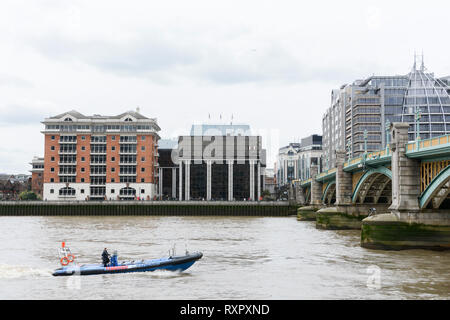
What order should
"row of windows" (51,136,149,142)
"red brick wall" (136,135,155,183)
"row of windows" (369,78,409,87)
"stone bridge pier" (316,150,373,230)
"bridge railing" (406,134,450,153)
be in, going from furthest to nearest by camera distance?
"row of windows" (369,78,409,87) < "row of windows" (51,136,149,142) < "red brick wall" (136,135,155,183) < "stone bridge pier" (316,150,373,230) < "bridge railing" (406,134,450,153)

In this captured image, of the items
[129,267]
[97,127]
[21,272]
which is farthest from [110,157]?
[129,267]

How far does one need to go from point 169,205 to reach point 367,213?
5939 centimetres

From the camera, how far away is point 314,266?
3072cm

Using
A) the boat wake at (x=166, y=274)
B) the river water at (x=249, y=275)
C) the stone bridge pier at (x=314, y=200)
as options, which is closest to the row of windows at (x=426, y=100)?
the stone bridge pier at (x=314, y=200)

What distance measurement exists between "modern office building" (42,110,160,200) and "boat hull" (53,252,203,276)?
105m

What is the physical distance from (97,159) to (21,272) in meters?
106

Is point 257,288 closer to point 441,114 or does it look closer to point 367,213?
point 367,213

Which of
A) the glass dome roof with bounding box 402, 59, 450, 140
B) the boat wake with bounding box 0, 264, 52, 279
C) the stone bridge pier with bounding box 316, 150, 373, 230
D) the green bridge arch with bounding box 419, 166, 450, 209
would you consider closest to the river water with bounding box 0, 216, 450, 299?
the boat wake with bounding box 0, 264, 52, 279

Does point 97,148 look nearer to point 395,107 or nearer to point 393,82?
point 395,107

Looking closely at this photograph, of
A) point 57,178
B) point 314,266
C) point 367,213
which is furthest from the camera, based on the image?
point 57,178

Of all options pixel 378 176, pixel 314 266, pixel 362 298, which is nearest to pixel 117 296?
pixel 362 298

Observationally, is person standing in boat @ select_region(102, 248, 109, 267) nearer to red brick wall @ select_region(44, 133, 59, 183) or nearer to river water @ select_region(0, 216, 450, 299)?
river water @ select_region(0, 216, 450, 299)

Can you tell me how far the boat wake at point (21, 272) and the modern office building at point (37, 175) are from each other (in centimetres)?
14500

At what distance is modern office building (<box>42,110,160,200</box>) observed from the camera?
131875 millimetres
